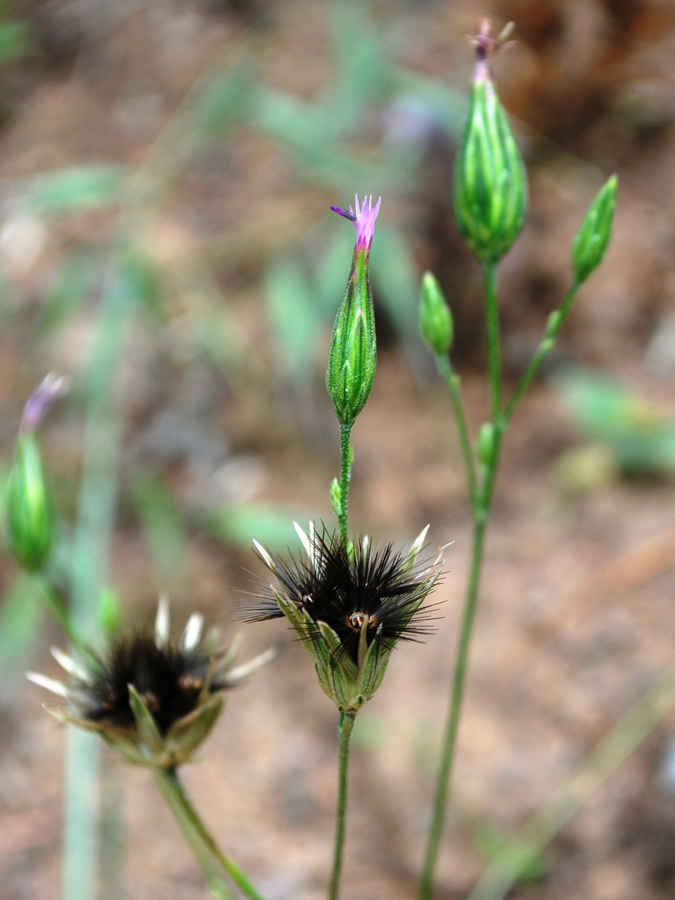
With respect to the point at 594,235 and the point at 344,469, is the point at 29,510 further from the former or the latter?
the point at 594,235

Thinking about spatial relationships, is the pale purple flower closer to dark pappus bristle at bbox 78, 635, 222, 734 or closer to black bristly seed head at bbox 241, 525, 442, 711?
black bristly seed head at bbox 241, 525, 442, 711

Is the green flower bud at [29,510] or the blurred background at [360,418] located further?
the blurred background at [360,418]

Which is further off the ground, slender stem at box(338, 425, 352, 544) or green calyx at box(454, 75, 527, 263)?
green calyx at box(454, 75, 527, 263)

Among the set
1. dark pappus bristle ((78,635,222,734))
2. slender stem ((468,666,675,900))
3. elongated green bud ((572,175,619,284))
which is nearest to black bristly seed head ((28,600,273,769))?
dark pappus bristle ((78,635,222,734))

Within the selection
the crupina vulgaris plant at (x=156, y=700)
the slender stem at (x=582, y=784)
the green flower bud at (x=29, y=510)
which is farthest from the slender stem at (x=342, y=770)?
the slender stem at (x=582, y=784)

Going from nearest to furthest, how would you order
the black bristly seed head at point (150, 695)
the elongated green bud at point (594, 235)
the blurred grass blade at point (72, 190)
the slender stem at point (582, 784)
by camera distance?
the black bristly seed head at point (150, 695) → the elongated green bud at point (594, 235) → the slender stem at point (582, 784) → the blurred grass blade at point (72, 190)

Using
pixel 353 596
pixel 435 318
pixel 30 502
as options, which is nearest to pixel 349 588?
pixel 353 596

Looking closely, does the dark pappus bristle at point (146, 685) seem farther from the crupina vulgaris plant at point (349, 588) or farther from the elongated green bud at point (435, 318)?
the elongated green bud at point (435, 318)
